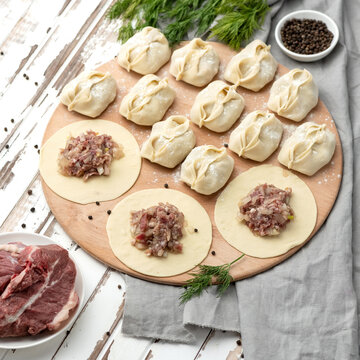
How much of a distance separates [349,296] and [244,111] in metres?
2.04

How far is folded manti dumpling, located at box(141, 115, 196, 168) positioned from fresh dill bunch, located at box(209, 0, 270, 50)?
1.09 metres

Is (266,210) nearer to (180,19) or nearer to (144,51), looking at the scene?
(144,51)

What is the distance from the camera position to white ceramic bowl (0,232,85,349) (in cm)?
469

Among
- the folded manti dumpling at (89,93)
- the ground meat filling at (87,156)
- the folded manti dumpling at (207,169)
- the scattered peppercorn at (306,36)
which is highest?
the scattered peppercorn at (306,36)

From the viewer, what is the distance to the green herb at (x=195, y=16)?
19.0 feet

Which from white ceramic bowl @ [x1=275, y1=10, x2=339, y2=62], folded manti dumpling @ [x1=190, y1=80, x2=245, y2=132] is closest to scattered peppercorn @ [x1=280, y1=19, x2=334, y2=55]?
white ceramic bowl @ [x1=275, y1=10, x2=339, y2=62]

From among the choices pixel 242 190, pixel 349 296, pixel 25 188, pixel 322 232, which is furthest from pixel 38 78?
pixel 349 296

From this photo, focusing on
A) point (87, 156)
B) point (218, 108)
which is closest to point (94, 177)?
point (87, 156)

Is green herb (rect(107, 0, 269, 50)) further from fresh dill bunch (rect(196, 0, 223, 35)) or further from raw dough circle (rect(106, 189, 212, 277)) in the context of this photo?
raw dough circle (rect(106, 189, 212, 277))

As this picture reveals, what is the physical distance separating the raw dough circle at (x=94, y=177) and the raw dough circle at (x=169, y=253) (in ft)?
0.62

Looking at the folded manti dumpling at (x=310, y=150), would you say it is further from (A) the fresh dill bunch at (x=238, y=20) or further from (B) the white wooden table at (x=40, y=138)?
(B) the white wooden table at (x=40, y=138)

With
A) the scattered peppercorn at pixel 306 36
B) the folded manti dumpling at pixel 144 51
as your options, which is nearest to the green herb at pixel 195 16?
the folded manti dumpling at pixel 144 51

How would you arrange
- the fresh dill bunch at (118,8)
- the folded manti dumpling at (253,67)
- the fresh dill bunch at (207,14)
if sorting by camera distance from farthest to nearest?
the fresh dill bunch at (118,8) → the fresh dill bunch at (207,14) → the folded manti dumpling at (253,67)

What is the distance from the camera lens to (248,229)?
5.13m
